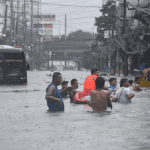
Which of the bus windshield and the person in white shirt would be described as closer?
the person in white shirt

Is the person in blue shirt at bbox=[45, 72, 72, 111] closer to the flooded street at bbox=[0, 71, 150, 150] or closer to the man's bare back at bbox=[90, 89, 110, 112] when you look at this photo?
the flooded street at bbox=[0, 71, 150, 150]

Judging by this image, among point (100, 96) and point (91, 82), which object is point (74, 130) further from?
point (91, 82)

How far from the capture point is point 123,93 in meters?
16.6

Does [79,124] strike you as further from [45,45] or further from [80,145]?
[45,45]

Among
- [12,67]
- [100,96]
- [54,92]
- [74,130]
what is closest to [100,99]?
[100,96]

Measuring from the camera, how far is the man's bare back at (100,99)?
1261 centimetres

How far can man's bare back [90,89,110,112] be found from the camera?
1261cm

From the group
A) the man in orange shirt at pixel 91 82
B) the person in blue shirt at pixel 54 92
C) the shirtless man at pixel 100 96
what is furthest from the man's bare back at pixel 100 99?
the man in orange shirt at pixel 91 82

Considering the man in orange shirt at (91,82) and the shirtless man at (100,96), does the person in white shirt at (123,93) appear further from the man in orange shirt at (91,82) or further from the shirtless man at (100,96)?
the shirtless man at (100,96)

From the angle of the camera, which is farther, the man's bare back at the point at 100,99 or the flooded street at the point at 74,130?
the man's bare back at the point at 100,99

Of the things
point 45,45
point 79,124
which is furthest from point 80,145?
point 45,45

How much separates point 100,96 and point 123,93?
162 inches

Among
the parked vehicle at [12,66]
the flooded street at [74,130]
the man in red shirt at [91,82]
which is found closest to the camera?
the flooded street at [74,130]

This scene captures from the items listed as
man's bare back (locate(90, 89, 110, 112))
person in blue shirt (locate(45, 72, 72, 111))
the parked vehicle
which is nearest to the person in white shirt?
man's bare back (locate(90, 89, 110, 112))
